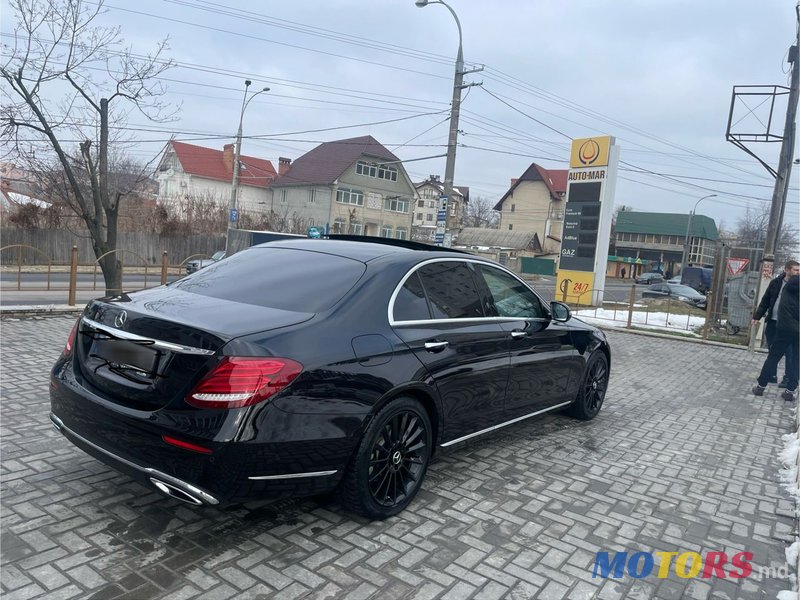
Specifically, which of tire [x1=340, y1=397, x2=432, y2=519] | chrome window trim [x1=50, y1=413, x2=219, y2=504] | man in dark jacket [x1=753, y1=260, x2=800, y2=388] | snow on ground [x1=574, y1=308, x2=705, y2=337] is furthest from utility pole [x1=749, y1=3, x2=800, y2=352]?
chrome window trim [x1=50, y1=413, x2=219, y2=504]

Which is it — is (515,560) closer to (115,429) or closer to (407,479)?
(407,479)

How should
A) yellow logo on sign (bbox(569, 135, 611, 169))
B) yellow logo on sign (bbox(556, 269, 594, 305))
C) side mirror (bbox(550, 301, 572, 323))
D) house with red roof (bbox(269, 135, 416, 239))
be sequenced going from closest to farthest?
side mirror (bbox(550, 301, 572, 323)), yellow logo on sign (bbox(556, 269, 594, 305)), yellow logo on sign (bbox(569, 135, 611, 169)), house with red roof (bbox(269, 135, 416, 239))

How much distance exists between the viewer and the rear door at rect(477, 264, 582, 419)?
4679mm

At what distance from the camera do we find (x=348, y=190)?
49.6m

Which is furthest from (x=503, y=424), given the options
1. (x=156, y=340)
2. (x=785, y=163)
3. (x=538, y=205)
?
(x=538, y=205)

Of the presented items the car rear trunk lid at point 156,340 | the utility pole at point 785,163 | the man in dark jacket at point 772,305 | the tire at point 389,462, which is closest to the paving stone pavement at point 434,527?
the tire at point 389,462

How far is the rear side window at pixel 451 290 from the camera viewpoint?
4.05 meters

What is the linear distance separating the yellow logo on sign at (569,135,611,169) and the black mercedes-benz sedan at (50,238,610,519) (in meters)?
20.0

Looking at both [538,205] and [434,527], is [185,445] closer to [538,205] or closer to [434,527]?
[434,527]

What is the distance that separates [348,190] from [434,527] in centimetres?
4741

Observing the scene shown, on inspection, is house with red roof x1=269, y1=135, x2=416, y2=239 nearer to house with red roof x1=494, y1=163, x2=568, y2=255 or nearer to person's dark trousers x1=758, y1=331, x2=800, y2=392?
house with red roof x1=494, y1=163, x2=568, y2=255

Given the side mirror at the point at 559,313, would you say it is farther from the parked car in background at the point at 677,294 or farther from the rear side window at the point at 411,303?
the parked car in background at the point at 677,294

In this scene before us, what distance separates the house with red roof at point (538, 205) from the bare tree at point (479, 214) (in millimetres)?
20760

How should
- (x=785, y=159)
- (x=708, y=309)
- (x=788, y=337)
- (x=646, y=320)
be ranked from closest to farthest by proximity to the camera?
(x=788, y=337)
(x=708, y=309)
(x=785, y=159)
(x=646, y=320)
